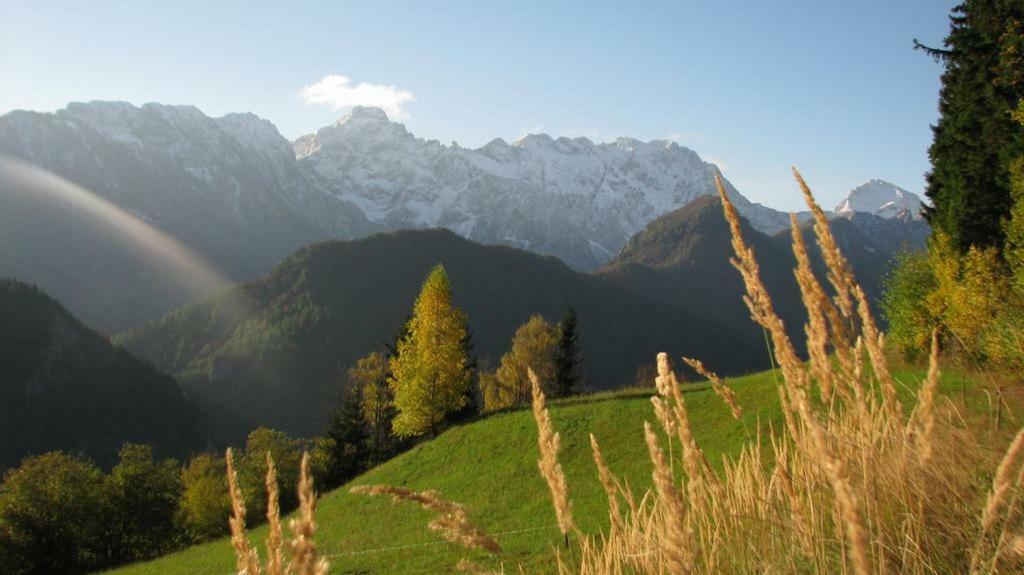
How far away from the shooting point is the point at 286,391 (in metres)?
181

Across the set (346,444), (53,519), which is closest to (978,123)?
(346,444)

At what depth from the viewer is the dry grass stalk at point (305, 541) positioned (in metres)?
1.05

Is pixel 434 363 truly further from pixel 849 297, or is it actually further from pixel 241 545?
pixel 241 545

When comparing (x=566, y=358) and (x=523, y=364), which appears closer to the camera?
(x=566, y=358)

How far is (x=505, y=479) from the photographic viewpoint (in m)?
24.1

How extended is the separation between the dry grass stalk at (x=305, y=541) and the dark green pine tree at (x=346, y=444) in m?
42.3

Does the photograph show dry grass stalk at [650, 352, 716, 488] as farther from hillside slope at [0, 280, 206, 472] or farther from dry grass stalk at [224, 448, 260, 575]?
hillside slope at [0, 280, 206, 472]

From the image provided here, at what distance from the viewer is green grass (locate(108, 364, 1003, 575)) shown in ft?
53.3

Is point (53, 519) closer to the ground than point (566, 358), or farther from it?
closer to the ground

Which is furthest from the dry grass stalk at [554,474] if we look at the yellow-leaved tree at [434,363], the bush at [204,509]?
the bush at [204,509]

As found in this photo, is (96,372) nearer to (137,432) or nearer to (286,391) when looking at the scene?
(137,432)

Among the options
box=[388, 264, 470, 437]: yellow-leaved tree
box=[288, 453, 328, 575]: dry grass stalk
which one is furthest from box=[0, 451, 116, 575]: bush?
box=[288, 453, 328, 575]: dry grass stalk

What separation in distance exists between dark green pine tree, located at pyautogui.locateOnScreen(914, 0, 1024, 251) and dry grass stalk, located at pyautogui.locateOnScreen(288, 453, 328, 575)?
2354cm

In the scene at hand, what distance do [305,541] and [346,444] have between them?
142ft
